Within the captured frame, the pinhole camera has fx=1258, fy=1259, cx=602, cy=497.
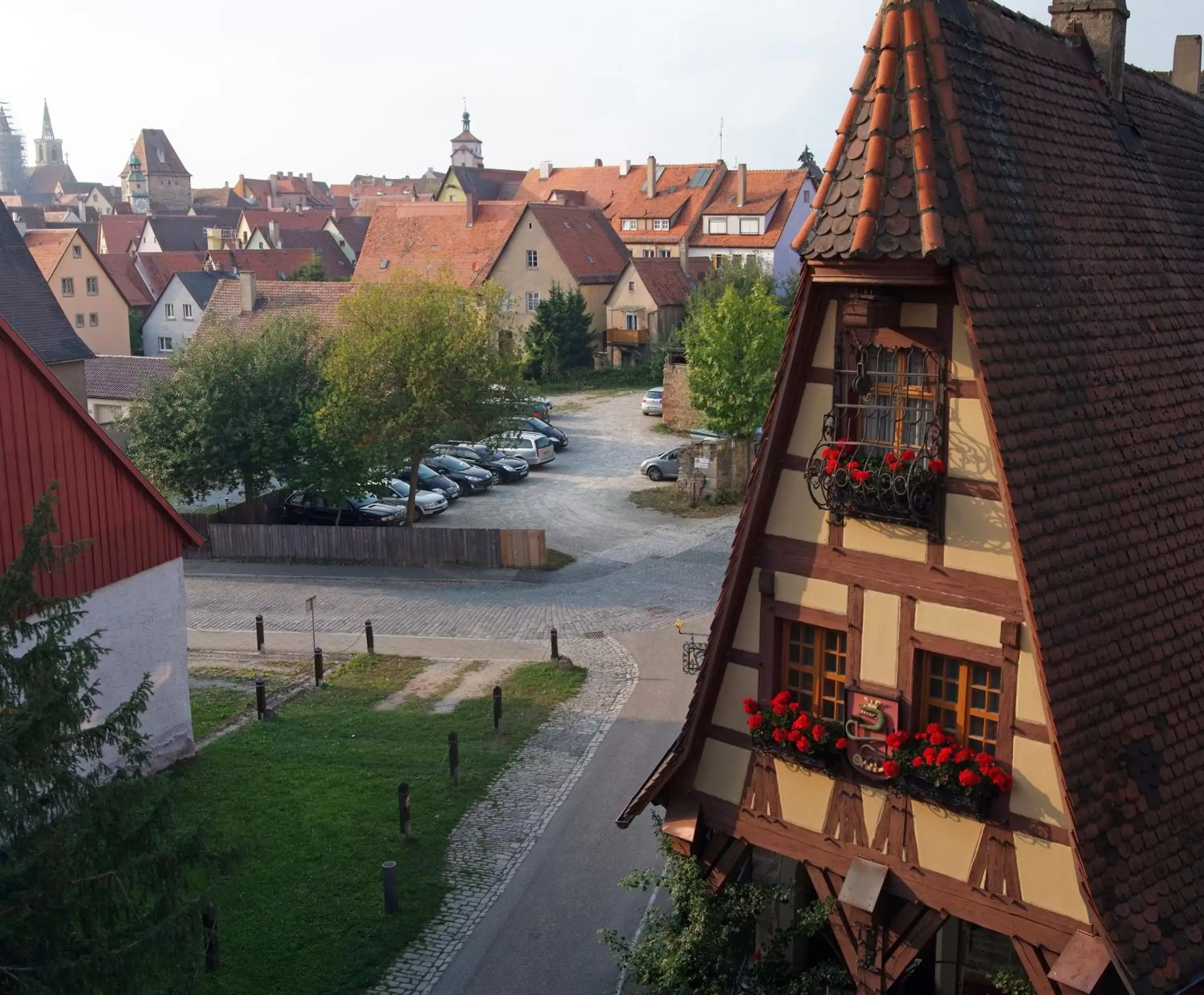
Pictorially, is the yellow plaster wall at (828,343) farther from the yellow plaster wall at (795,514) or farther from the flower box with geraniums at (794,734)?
the flower box with geraniums at (794,734)

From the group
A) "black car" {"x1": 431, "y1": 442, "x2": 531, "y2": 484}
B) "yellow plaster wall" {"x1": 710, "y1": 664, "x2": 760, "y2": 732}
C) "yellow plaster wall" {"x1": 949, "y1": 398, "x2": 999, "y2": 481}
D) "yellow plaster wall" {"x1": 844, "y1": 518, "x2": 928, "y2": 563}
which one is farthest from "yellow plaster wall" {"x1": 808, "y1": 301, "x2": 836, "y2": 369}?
"black car" {"x1": 431, "y1": 442, "x2": 531, "y2": 484}

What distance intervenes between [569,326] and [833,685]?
53.6m

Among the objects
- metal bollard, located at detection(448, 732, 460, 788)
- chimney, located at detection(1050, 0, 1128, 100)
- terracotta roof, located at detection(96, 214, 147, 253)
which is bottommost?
metal bollard, located at detection(448, 732, 460, 788)

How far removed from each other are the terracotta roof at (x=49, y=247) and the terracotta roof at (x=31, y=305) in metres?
26.4

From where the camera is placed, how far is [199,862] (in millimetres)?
9859

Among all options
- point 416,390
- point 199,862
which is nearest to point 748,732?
point 199,862

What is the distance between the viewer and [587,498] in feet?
135

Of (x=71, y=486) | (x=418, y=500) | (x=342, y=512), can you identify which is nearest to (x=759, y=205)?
(x=418, y=500)

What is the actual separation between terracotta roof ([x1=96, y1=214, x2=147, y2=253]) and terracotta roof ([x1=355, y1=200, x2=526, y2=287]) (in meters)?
46.6

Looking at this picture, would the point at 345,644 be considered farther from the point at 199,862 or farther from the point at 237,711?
the point at 199,862

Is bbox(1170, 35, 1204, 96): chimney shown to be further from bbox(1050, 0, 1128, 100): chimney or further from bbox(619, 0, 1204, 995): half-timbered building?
bbox(619, 0, 1204, 995): half-timbered building

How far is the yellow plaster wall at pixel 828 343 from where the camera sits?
10.2m

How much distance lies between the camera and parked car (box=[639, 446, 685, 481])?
141 ft

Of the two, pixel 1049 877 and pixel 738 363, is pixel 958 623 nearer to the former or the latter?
pixel 1049 877
